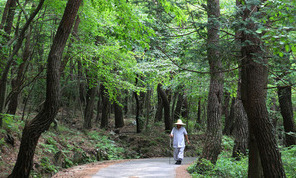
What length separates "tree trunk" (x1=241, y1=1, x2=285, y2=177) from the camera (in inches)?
279

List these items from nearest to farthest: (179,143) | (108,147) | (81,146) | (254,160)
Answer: (254,160) < (179,143) < (81,146) < (108,147)

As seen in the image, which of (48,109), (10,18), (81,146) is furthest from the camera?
(81,146)

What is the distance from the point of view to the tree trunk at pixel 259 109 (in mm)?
7078

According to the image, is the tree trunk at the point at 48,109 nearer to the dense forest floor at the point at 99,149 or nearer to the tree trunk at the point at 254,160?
the dense forest floor at the point at 99,149

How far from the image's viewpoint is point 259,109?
7133 millimetres

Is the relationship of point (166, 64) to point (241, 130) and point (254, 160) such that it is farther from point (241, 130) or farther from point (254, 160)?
point (254, 160)

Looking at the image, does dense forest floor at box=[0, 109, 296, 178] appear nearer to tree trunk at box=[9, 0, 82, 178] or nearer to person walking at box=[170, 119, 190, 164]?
tree trunk at box=[9, 0, 82, 178]

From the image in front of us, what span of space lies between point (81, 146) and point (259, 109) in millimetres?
10635

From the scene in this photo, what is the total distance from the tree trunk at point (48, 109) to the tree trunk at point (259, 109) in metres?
4.76

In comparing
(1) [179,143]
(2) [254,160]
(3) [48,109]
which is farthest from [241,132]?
(3) [48,109]

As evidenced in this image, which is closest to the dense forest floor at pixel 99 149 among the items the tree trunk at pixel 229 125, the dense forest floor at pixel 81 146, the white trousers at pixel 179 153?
the dense forest floor at pixel 81 146

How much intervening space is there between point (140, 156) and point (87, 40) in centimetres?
892

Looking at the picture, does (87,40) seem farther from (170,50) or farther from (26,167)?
(26,167)

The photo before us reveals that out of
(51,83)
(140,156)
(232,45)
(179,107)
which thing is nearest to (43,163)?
(51,83)
